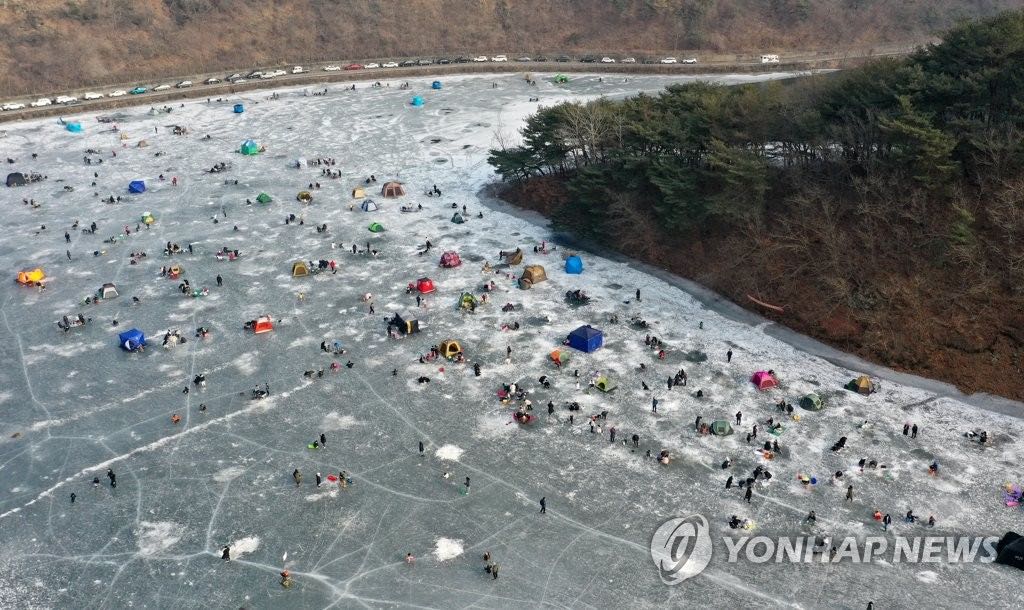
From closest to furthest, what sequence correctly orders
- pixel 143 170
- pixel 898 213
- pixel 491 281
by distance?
pixel 898 213 → pixel 491 281 → pixel 143 170

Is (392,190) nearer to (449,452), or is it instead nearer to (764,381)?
(449,452)

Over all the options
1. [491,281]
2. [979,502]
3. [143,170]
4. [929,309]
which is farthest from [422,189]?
[979,502]

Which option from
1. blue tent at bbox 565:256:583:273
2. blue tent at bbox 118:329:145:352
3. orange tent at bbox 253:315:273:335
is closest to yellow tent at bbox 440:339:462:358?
orange tent at bbox 253:315:273:335

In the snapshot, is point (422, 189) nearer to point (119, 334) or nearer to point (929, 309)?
Answer: point (119, 334)
